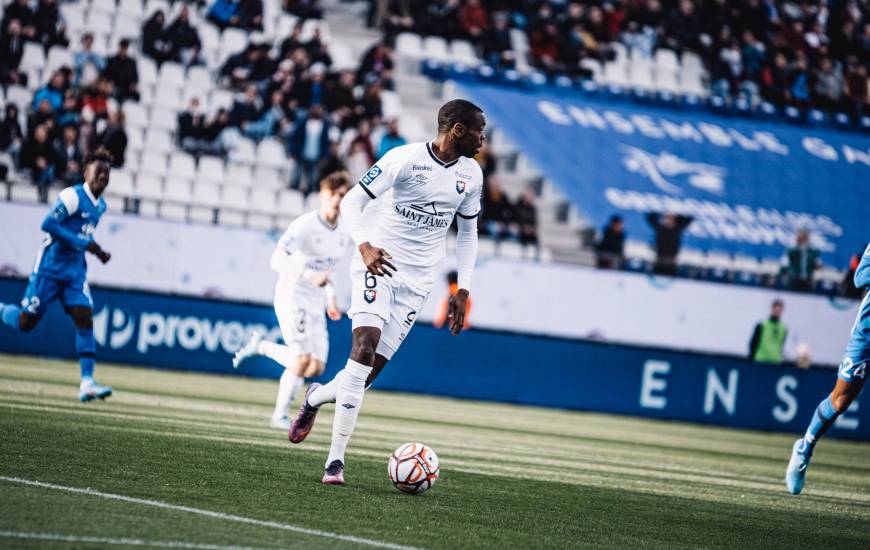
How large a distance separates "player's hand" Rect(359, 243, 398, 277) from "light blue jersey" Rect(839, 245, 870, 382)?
13.2 feet

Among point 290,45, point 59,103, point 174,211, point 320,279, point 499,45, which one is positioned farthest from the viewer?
point 499,45

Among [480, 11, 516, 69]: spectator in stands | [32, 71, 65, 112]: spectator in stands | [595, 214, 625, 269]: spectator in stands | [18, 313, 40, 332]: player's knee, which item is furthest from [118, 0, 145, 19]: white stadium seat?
[18, 313, 40, 332]: player's knee

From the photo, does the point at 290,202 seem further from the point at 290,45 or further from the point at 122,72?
the point at 122,72

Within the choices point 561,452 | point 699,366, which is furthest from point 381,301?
point 699,366

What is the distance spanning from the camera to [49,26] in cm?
2361

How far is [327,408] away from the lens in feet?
53.9

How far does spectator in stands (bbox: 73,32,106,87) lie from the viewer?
2312cm

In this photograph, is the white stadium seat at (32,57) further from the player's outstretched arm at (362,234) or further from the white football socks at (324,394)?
the player's outstretched arm at (362,234)

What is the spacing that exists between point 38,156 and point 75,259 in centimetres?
980

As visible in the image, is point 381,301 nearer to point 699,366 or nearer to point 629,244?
point 699,366

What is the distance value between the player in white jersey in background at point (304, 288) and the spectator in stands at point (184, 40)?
1331cm

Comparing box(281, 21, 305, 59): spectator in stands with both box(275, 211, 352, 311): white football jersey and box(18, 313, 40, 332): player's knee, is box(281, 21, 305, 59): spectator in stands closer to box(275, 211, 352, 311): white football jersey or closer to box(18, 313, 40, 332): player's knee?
box(275, 211, 352, 311): white football jersey

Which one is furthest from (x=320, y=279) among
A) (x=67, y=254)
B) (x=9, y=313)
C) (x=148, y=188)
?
(x=148, y=188)

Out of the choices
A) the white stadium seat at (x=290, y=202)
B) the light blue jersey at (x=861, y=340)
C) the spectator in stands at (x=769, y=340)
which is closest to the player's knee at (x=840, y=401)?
the light blue jersey at (x=861, y=340)
